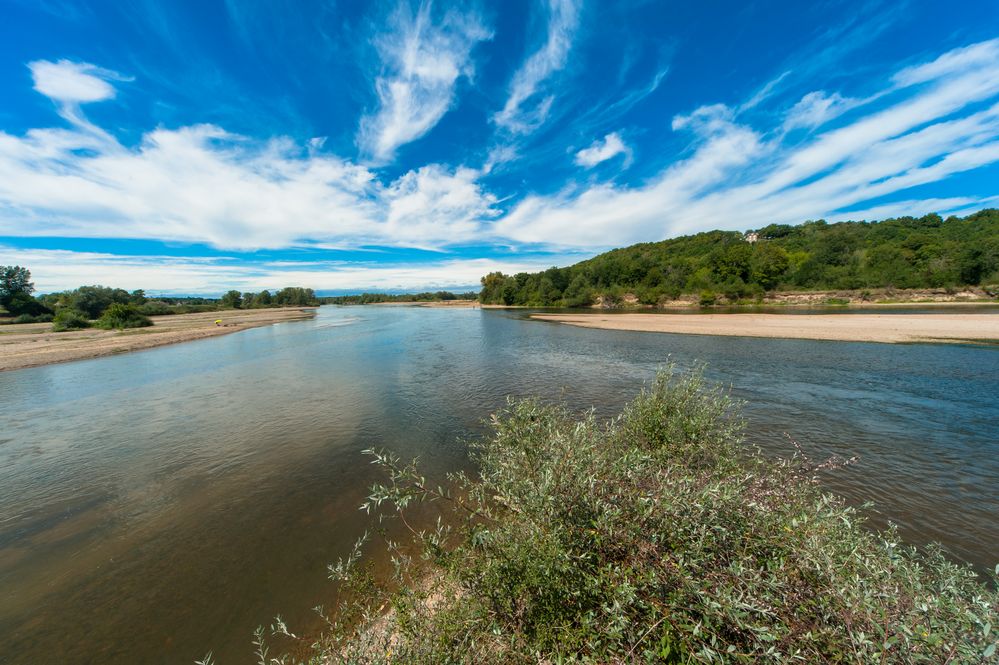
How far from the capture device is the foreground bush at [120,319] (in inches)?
2023

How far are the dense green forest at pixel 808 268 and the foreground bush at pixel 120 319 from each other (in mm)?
84738

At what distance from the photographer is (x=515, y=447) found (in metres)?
5.34

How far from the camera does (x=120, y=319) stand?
52.5 meters

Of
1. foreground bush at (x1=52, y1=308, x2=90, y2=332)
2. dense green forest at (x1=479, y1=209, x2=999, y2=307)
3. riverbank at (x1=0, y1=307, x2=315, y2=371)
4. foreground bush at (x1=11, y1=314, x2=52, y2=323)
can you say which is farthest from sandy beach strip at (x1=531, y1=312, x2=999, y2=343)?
foreground bush at (x1=11, y1=314, x2=52, y2=323)

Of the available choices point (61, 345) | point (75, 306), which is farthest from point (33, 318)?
point (61, 345)

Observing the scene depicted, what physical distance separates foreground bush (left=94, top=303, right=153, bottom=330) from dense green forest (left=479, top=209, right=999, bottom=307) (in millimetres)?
84738

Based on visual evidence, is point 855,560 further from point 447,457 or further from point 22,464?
point 22,464

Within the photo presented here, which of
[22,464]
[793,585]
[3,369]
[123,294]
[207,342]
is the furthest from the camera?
[123,294]

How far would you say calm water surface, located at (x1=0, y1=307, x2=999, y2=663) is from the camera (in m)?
5.74

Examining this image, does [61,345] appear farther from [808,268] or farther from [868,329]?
[808,268]

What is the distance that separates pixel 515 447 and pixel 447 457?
6.19 metres

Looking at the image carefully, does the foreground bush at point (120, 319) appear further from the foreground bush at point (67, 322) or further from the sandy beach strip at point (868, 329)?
the sandy beach strip at point (868, 329)

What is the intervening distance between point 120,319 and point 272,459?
68.0 meters

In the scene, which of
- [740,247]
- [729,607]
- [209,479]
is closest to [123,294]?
[209,479]
